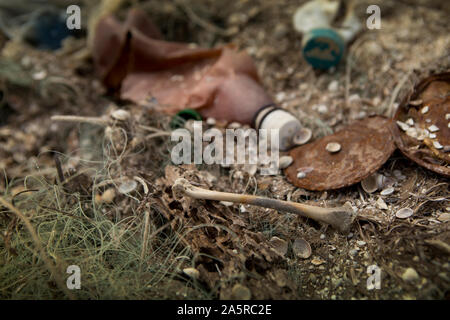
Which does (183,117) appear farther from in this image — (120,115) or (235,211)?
(235,211)

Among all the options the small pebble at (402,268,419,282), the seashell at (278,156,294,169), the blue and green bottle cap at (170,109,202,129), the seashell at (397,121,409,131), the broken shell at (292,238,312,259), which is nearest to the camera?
the small pebble at (402,268,419,282)

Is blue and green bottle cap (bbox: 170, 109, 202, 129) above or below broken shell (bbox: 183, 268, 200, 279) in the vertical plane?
above

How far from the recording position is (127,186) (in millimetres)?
1318

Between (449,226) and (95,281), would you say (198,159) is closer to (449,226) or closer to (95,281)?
(95,281)

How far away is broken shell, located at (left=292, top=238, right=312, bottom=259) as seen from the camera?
1124 mm

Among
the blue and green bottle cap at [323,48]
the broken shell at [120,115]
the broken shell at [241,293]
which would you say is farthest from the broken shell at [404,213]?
the broken shell at [120,115]


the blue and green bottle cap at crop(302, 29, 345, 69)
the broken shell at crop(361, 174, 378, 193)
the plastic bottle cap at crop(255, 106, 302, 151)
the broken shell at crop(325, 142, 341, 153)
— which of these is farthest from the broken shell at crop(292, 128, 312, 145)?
the blue and green bottle cap at crop(302, 29, 345, 69)

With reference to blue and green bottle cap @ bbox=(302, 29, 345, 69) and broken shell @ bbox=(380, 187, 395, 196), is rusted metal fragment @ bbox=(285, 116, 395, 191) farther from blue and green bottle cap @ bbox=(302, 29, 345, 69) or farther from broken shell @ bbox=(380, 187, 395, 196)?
blue and green bottle cap @ bbox=(302, 29, 345, 69)

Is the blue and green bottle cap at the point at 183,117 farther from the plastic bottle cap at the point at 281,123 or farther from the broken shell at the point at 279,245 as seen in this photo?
the broken shell at the point at 279,245

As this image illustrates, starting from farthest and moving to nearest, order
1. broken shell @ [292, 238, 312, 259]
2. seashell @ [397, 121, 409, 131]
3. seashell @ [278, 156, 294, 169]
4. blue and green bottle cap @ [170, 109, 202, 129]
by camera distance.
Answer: blue and green bottle cap @ [170, 109, 202, 129] < seashell @ [278, 156, 294, 169] < seashell @ [397, 121, 409, 131] < broken shell @ [292, 238, 312, 259]

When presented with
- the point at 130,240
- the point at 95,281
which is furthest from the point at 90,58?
the point at 95,281

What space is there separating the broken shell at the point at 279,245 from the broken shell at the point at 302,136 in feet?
1.51

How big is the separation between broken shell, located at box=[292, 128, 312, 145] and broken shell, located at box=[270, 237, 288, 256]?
459 mm

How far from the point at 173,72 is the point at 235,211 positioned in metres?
0.89
